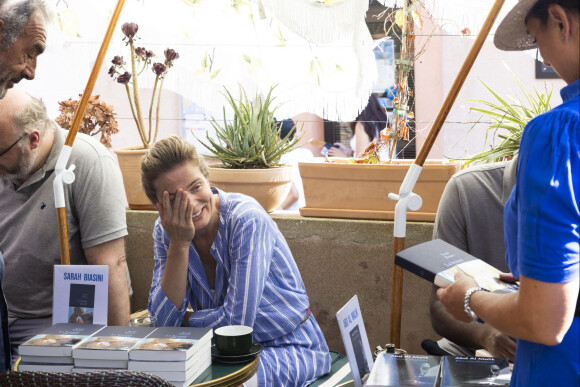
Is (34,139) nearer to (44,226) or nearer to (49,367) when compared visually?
(44,226)


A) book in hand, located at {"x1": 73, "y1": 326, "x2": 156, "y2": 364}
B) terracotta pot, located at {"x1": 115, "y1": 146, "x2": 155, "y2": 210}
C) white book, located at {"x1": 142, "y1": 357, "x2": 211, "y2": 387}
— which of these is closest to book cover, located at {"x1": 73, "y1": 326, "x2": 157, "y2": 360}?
book in hand, located at {"x1": 73, "y1": 326, "x2": 156, "y2": 364}

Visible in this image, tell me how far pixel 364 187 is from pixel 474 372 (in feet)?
4.63

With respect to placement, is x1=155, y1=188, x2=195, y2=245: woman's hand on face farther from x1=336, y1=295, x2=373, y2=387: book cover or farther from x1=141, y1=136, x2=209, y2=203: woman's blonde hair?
x1=336, y1=295, x2=373, y2=387: book cover

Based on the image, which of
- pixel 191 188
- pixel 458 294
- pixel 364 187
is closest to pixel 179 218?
pixel 191 188

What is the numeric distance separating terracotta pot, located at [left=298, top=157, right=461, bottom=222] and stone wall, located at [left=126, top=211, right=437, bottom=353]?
1.9 inches

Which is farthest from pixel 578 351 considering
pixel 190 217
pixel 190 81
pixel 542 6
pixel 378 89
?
pixel 378 89

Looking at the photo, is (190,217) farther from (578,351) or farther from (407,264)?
(578,351)

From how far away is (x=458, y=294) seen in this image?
1328 mm

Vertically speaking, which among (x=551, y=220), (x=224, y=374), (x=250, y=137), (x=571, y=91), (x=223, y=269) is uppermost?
(x=571, y=91)

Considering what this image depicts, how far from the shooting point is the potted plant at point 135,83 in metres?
2.98

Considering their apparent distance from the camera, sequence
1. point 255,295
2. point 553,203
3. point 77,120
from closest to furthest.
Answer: point 553,203 → point 77,120 → point 255,295

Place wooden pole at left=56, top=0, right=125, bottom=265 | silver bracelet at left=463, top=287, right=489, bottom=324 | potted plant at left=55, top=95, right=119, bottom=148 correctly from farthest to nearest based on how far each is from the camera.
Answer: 1. potted plant at left=55, top=95, right=119, bottom=148
2. wooden pole at left=56, top=0, right=125, bottom=265
3. silver bracelet at left=463, top=287, right=489, bottom=324

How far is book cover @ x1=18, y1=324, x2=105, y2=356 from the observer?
5.86 ft

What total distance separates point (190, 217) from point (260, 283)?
331 millimetres
